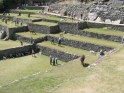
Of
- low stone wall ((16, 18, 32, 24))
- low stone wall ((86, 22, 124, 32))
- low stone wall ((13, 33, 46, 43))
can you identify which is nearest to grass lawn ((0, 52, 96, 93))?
low stone wall ((13, 33, 46, 43))

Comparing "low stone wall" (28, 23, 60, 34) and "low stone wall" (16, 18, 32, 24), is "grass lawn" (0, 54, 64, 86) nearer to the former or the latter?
"low stone wall" (28, 23, 60, 34)

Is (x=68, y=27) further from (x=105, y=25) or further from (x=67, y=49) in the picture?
(x=67, y=49)

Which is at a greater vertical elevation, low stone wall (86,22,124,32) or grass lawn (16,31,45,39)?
low stone wall (86,22,124,32)

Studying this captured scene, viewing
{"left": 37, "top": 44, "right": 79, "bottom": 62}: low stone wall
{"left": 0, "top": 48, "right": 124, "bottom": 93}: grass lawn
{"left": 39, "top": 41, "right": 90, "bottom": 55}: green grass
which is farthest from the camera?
{"left": 39, "top": 41, "right": 90, "bottom": 55}: green grass

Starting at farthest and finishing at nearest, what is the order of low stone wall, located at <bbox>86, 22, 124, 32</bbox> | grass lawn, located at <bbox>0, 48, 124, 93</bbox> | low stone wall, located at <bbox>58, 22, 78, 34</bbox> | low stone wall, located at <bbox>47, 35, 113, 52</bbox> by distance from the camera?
low stone wall, located at <bbox>58, 22, 78, 34</bbox>, low stone wall, located at <bbox>86, 22, 124, 32</bbox>, low stone wall, located at <bbox>47, 35, 113, 52</bbox>, grass lawn, located at <bbox>0, 48, 124, 93</bbox>

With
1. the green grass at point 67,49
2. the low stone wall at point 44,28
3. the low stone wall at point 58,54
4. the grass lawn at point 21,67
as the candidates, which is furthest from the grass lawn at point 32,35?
the grass lawn at point 21,67

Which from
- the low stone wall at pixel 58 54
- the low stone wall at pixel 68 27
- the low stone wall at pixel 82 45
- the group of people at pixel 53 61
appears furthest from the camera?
the low stone wall at pixel 68 27

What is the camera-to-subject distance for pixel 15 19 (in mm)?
35781

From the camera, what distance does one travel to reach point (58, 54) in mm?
23828

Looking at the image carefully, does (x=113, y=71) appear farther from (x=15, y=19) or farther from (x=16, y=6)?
(x=16, y=6)

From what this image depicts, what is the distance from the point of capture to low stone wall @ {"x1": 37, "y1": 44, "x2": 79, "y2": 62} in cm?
2265

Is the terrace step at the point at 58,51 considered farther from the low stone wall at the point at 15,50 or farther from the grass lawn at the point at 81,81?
the grass lawn at the point at 81,81

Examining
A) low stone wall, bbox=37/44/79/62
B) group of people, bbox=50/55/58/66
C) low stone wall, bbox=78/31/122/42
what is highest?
low stone wall, bbox=78/31/122/42

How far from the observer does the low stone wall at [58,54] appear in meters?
22.6
